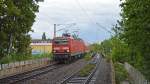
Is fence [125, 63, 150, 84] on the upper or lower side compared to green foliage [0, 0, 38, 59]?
lower

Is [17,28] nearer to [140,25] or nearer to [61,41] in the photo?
[61,41]

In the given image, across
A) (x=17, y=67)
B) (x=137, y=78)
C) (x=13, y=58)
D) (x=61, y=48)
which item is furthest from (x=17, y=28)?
(x=137, y=78)

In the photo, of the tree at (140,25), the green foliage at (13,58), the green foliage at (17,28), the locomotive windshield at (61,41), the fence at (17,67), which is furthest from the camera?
the locomotive windshield at (61,41)

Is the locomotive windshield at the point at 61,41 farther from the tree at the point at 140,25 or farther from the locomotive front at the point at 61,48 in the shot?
the tree at the point at 140,25

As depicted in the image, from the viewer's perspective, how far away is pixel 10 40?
48.8m

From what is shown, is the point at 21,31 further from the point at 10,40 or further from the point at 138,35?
the point at 138,35

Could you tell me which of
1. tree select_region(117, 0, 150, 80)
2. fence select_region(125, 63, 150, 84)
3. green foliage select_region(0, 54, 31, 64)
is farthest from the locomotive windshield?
tree select_region(117, 0, 150, 80)

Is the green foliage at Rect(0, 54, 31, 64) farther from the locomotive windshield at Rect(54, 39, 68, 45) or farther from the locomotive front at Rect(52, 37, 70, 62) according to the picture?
the locomotive windshield at Rect(54, 39, 68, 45)

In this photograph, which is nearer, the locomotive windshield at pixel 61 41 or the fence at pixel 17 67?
the fence at pixel 17 67

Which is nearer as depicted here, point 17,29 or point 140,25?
point 140,25

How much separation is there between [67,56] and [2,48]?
1240cm

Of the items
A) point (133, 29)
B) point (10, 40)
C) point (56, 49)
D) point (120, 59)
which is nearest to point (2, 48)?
point (10, 40)

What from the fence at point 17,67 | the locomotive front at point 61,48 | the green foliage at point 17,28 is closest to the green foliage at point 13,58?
the green foliage at point 17,28

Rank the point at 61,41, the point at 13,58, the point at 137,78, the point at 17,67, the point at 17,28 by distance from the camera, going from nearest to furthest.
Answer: the point at 137,78, the point at 17,67, the point at 17,28, the point at 13,58, the point at 61,41
